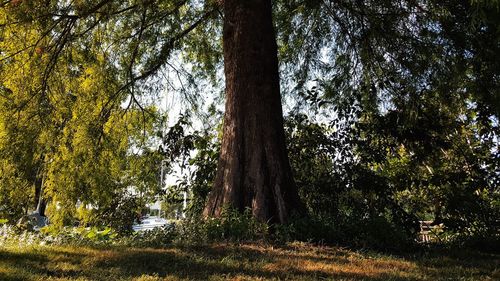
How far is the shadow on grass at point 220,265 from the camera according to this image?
167 inches

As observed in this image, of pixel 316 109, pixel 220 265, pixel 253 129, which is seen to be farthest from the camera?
pixel 316 109

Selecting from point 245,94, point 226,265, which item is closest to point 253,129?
point 245,94

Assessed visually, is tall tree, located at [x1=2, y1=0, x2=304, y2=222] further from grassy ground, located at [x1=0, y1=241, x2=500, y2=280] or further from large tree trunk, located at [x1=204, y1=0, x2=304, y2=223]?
grassy ground, located at [x1=0, y1=241, x2=500, y2=280]

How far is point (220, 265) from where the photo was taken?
185 inches

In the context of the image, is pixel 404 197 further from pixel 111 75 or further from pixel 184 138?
pixel 111 75

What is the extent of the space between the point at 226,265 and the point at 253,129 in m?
3.15

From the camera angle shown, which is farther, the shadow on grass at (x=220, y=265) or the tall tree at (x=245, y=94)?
the tall tree at (x=245, y=94)

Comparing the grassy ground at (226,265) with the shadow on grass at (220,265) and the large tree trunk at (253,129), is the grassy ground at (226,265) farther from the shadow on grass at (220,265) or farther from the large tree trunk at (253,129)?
the large tree trunk at (253,129)

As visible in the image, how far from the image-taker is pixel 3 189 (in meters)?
10.9

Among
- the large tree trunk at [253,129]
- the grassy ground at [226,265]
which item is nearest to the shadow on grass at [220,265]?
the grassy ground at [226,265]

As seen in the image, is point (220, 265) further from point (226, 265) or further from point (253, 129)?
point (253, 129)

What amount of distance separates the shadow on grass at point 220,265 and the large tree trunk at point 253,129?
4.63ft

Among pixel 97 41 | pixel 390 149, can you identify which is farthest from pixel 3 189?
pixel 390 149

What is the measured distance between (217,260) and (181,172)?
5206 mm
